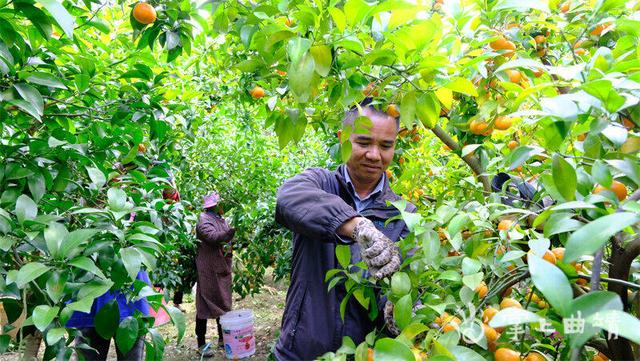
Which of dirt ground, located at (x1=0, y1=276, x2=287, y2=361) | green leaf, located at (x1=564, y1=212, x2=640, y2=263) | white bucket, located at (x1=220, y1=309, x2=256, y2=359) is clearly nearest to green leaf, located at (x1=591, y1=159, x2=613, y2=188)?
green leaf, located at (x1=564, y1=212, x2=640, y2=263)

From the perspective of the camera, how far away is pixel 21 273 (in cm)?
84

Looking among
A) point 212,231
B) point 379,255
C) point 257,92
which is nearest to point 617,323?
point 379,255

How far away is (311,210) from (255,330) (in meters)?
4.47

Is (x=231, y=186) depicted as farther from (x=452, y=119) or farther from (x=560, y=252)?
(x=560, y=252)

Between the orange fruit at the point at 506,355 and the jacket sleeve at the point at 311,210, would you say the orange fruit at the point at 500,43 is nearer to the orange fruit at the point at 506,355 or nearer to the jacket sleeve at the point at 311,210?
the jacket sleeve at the point at 311,210

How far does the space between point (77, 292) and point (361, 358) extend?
570 mm

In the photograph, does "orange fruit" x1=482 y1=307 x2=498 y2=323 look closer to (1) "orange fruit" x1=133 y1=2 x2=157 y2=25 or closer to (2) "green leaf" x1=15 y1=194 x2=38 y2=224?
(2) "green leaf" x1=15 y1=194 x2=38 y2=224

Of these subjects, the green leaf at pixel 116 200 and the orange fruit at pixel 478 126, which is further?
the orange fruit at pixel 478 126

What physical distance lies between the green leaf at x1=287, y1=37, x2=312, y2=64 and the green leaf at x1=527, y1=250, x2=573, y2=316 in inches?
16.7

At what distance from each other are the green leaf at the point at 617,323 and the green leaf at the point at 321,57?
520mm

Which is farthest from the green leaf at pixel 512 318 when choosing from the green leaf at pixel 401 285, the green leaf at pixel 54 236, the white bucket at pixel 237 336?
the white bucket at pixel 237 336

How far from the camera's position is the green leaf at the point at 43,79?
3.48 feet

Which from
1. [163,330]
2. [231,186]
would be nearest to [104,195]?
[231,186]

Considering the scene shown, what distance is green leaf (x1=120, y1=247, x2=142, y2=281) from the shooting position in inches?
37.3
